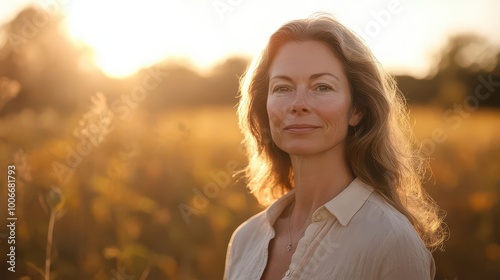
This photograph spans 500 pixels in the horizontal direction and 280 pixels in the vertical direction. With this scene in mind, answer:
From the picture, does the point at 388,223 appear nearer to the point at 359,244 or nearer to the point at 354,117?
the point at 359,244

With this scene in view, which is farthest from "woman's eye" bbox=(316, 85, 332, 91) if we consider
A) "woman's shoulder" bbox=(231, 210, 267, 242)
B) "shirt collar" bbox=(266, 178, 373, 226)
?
"woman's shoulder" bbox=(231, 210, 267, 242)

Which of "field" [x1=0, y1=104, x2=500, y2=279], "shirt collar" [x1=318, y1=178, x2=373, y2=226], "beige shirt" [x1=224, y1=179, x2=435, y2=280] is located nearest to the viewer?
"beige shirt" [x1=224, y1=179, x2=435, y2=280]

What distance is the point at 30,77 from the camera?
200 inches

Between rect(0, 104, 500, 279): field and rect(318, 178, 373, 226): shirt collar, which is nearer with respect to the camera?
rect(318, 178, 373, 226): shirt collar

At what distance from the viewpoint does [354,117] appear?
2480 mm

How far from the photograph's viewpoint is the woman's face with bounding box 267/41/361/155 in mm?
2354

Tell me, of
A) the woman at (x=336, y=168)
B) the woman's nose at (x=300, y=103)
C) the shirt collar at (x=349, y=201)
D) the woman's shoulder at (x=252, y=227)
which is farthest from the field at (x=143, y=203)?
the shirt collar at (x=349, y=201)

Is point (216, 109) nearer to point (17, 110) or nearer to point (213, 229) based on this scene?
point (17, 110)

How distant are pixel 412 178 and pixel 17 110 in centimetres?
341

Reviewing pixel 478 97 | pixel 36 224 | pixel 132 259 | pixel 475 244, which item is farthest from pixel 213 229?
pixel 478 97

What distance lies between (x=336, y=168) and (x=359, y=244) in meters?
0.39

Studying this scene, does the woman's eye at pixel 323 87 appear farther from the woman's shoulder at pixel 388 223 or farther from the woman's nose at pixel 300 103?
the woman's shoulder at pixel 388 223

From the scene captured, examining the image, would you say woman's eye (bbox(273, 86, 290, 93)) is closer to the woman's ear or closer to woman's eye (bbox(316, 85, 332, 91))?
woman's eye (bbox(316, 85, 332, 91))

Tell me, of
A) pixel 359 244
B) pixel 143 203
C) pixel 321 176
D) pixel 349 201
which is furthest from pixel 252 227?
pixel 143 203
